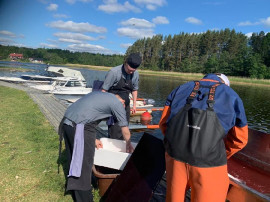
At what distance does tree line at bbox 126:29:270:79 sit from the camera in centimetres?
6825

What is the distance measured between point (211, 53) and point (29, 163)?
85.1m

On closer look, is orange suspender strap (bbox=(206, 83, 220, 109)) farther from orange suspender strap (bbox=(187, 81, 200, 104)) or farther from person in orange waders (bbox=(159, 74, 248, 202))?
orange suspender strap (bbox=(187, 81, 200, 104))

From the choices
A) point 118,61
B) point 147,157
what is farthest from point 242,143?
point 118,61

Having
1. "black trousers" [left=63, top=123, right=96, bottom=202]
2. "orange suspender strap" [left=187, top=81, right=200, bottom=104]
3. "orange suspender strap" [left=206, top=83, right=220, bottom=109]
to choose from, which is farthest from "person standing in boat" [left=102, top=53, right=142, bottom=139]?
"orange suspender strap" [left=206, top=83, right=220, bottom=109]

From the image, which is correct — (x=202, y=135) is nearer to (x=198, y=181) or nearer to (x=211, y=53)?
(x=198, y=181)

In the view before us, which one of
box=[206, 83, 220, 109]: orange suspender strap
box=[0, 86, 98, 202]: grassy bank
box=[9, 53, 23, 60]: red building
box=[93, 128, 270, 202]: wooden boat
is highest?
box=[9, 53, 23, 60]: red building

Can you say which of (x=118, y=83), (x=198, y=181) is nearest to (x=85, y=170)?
(x=198, y=181)

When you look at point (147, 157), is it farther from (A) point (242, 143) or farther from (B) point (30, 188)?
(B) point (30, 188)

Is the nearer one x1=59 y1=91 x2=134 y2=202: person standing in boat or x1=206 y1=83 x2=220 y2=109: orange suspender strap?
x1=206 y1=83 x2=220 y2=109: orange suspender strap

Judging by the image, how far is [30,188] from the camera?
Answer: 3.85m

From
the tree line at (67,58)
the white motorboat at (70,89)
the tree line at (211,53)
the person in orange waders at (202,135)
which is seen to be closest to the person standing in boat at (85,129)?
the person in orange waders at (202,135)

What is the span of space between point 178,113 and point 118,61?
120m

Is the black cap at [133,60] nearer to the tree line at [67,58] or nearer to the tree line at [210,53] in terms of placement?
the tree line at [210,53]

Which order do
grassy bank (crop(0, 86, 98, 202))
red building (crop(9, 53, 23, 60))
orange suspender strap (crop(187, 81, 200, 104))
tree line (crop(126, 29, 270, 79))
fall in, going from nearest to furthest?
1. orange suspender strap (crop(187, 81, 200, 104))
2. grassy bank (crop(0, 86, 98, 202))
3. tree line (crop(126, 29, 270, 79))
4. red building (crop(9, 53, 23, 60))
